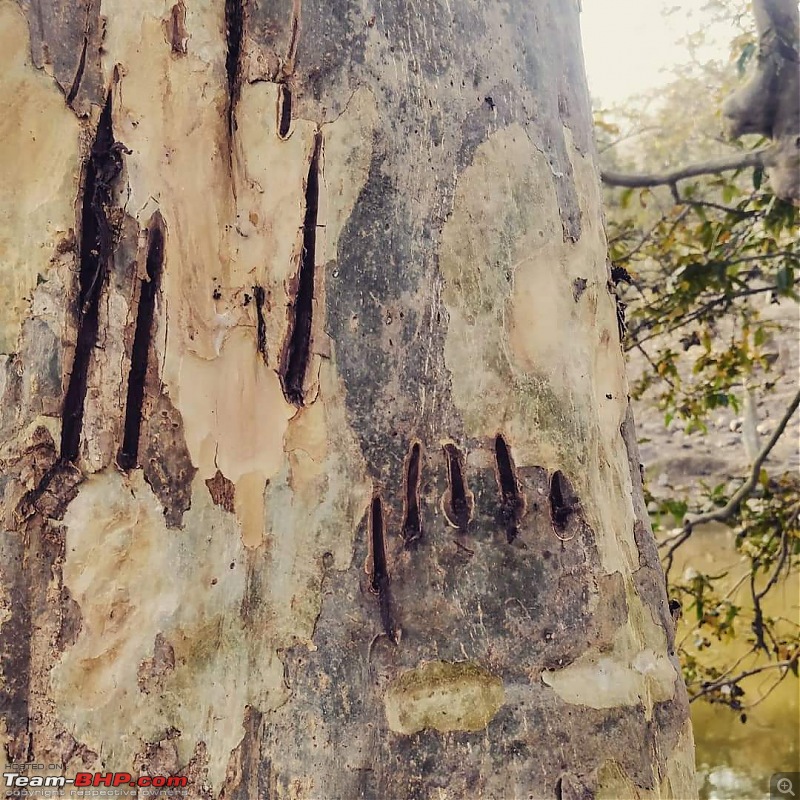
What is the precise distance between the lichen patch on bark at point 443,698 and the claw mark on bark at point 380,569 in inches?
1.5

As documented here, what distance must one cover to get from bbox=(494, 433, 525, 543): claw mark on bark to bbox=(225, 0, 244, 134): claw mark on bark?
37 centimetres

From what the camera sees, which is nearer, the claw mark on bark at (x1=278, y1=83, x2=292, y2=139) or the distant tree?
the claw mark on bark at (x1=278, y1=83, x2=292, y2=139)

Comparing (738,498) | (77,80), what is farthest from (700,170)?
(77,80)

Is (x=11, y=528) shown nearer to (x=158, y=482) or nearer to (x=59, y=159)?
(x=158, y=482)

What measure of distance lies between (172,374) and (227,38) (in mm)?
304

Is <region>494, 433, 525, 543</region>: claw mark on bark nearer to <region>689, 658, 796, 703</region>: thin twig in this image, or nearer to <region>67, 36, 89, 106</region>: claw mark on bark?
<region>67, 36, 89, 106</region>: claw mark on bark

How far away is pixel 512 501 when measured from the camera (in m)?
0.69

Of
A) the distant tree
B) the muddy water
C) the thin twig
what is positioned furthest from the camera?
the muddy water

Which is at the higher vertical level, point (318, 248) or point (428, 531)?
point (318, 248)

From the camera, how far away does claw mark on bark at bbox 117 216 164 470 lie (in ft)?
2.23

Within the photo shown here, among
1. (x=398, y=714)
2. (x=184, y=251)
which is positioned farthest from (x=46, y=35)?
(x=398, y=714)

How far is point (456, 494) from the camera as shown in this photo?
0.68 m

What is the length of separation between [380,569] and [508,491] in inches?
4.9

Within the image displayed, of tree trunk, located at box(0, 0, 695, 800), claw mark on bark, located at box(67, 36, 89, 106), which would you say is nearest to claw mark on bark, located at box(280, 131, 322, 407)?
tree trunk, located at box(0, 0, 695, 800)
